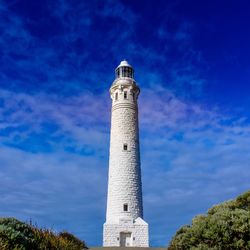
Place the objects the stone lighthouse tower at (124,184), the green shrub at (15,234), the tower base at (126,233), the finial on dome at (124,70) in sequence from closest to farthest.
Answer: the green shrub at (15,234) → the tower base at (126,233) → the stone lighthouse tower at (124,184) → the finial on dome at (124,70)

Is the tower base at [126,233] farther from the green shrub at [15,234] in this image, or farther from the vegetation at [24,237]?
the green shrub at [15,234]

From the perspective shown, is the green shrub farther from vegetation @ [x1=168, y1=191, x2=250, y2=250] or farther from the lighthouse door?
the lighthouse door

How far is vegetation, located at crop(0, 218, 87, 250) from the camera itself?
11.0 metres

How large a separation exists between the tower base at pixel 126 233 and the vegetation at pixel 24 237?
14.6 m

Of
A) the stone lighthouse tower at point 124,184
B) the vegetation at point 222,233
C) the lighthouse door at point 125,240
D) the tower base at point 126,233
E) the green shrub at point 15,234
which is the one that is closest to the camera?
the green shrub at point 15,234

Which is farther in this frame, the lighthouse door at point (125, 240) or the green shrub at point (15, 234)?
the lighthouse door at point (125, 240)

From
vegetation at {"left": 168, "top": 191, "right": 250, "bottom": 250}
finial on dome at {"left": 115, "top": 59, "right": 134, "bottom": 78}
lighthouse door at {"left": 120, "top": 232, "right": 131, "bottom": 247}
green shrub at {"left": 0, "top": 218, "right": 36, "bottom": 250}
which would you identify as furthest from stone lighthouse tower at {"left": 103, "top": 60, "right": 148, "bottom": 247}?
green shrub at {"left": 0, "top": 218, "right": 36, "bottom": 250}

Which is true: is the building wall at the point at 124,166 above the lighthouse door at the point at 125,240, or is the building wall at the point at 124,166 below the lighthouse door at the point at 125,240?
above

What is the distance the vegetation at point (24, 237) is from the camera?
1096 centimetres

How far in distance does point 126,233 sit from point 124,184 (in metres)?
3.70

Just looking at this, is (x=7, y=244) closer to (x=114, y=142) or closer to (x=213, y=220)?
(x=213, y=220)

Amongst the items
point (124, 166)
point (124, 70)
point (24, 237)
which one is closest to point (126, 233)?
point (124, 166)

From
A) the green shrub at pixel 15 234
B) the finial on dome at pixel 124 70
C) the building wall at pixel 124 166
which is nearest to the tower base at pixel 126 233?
the building wall at pixel 124 166

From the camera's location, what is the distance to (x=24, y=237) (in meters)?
11.6
